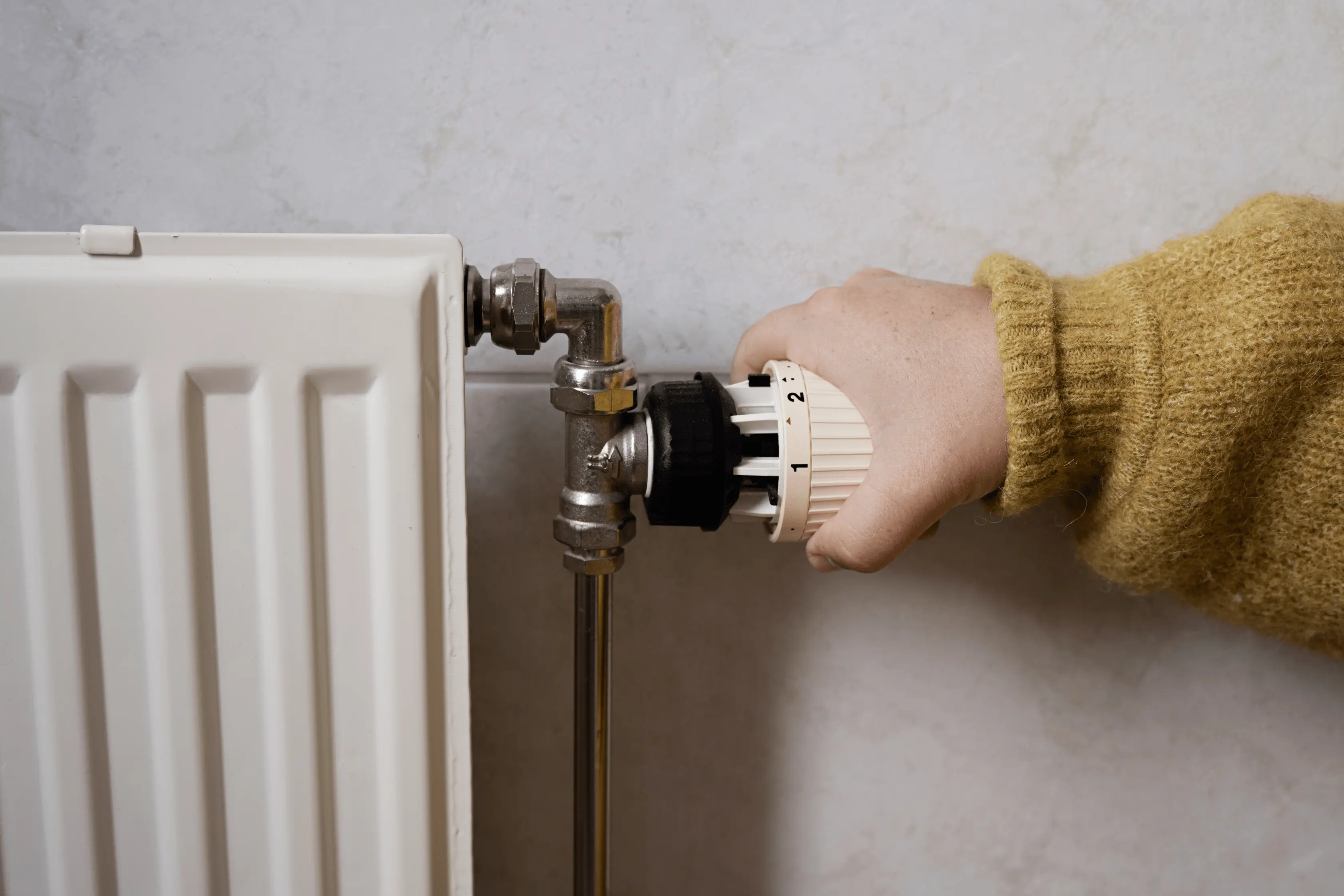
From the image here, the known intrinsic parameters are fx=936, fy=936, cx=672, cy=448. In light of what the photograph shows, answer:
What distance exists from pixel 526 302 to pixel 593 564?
4.3 inches

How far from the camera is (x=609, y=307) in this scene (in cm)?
36

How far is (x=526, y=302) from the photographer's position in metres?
0.35

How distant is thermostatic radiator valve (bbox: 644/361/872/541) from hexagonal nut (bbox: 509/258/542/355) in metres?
0.05

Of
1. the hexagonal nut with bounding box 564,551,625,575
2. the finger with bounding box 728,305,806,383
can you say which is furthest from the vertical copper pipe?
the finger with bounding box 728,305,806,383

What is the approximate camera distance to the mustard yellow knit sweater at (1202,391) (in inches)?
12.9

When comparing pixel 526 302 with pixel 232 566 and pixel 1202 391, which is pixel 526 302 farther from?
pixel 1202 391

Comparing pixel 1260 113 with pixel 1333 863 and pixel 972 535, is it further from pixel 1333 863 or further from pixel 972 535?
pixel 1333 863

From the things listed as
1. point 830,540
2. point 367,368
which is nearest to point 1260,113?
point 830,540

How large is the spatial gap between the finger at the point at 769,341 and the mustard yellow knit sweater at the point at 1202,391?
8 cm

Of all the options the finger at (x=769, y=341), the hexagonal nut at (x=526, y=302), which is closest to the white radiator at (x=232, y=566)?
the hexagonal nut at (x=526, y=302)

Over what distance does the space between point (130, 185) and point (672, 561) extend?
0.32 meters

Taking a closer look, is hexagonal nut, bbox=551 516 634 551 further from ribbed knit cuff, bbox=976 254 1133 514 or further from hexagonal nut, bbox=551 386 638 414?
ribbed knit cuff, bbox=976 254 1133 514

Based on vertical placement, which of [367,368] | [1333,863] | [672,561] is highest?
[367,368]

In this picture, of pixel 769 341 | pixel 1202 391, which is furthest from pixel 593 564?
pixel 1202 391
